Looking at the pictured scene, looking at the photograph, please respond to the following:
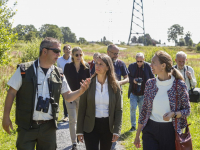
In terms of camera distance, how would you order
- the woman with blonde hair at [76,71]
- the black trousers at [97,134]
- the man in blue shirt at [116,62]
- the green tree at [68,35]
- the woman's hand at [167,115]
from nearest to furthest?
the woman's hand at [167,115]
the black trousers at [97,134]
the man in blue shirt at [116,62]
the woman with blonde hair at [76,71]
the green tree at [68,35]

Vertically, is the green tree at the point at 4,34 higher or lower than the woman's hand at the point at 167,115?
higher

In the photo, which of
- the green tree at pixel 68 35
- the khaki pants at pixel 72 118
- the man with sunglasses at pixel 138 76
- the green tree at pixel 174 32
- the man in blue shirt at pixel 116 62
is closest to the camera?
the khaki pants at pixel 72 118

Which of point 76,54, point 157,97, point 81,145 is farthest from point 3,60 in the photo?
point 157,97

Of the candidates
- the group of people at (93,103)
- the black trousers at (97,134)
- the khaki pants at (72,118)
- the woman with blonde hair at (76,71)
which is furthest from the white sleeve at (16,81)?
the woman with blonde hair at (76,71)

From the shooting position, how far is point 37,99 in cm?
356

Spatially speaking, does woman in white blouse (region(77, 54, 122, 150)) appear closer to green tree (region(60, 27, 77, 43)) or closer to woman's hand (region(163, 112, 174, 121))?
woman's hand (region(163, 112, 174, 121))

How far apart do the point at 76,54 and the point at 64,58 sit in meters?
2.15

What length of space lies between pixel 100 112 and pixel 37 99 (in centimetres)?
96

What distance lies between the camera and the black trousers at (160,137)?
3.58m

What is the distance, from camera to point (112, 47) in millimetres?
6066

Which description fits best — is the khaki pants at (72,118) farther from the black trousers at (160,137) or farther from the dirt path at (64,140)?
the black trousers at (160,137)

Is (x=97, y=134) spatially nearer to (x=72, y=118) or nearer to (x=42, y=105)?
(x=42, y=105)

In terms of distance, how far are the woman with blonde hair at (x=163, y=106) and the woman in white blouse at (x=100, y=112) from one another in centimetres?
49

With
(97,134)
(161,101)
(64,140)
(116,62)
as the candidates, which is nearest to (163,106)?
(161,101)
